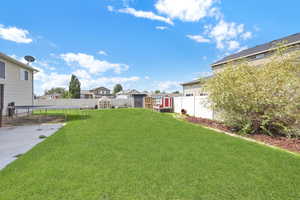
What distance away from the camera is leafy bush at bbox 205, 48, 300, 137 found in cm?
495

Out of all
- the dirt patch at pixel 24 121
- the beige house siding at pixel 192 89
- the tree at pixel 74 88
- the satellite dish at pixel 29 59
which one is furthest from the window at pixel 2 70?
the tree at pixel 74 88

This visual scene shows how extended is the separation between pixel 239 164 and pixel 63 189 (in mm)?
3289

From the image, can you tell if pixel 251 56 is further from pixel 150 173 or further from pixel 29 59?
pixel 29 59

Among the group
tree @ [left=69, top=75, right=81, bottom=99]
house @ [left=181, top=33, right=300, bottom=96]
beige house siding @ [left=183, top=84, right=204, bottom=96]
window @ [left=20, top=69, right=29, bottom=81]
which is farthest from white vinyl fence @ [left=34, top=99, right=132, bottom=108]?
tree @ [left=69, top=75, right=81, bottom=99]

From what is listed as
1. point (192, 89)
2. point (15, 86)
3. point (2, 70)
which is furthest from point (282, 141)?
point (15, 86)

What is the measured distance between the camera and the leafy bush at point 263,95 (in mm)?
4953

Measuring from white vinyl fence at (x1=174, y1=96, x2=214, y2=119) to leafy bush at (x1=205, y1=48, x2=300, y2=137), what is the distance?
7.48 ft

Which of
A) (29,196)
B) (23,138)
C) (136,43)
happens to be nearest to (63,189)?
(29,196)

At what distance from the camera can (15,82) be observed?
34.2 feet

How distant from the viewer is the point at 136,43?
51.2ft

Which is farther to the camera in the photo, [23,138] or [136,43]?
[136,43]

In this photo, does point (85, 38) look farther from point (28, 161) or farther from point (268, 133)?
point (268, 133)

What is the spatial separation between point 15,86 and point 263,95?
1469 centimetres

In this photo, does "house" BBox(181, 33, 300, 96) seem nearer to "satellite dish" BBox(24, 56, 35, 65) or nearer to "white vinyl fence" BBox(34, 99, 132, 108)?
"white vinyl fence" BBox(34, 99, 132, 108)
